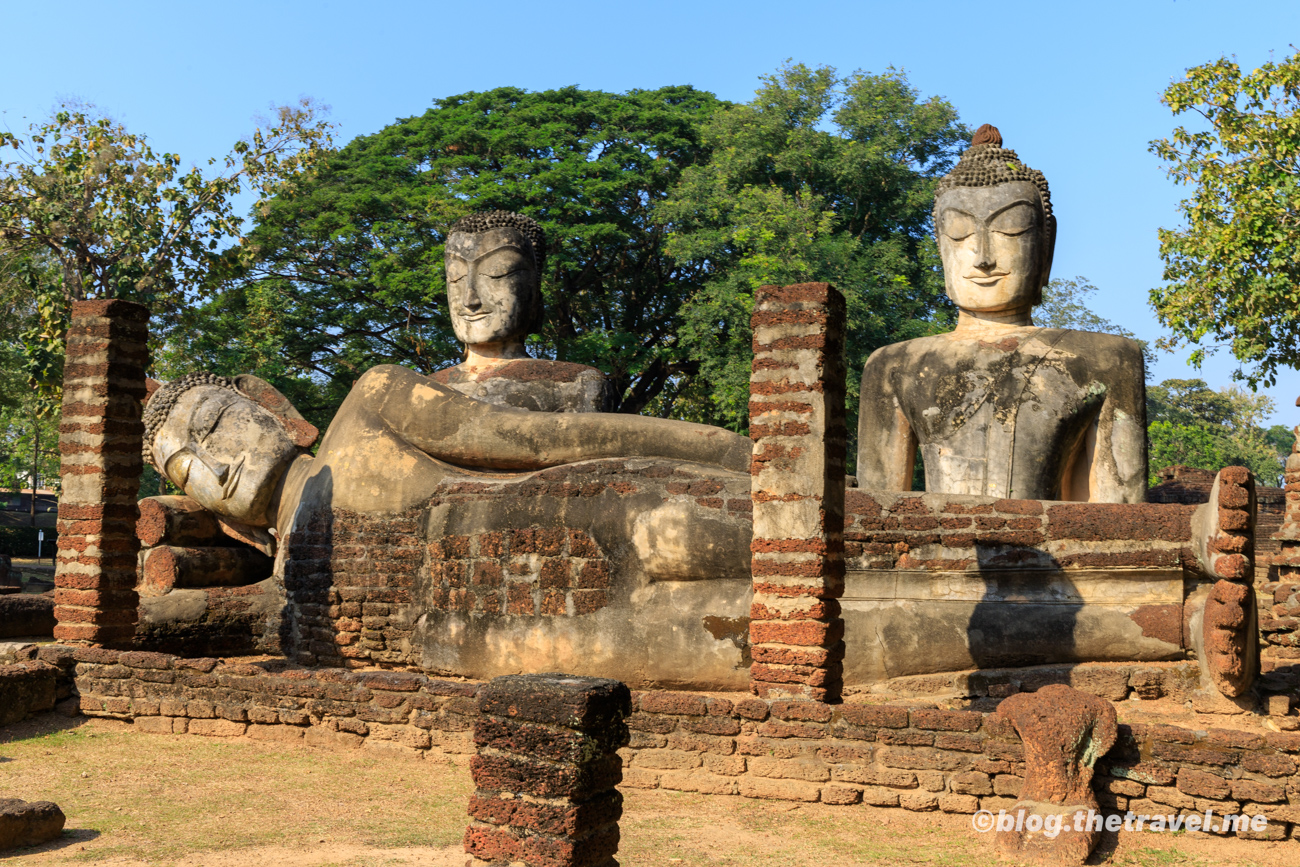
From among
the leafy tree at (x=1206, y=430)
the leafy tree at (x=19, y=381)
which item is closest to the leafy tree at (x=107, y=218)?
the leafy tree at (x=19, y=381)

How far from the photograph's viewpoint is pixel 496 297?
10.3 meters

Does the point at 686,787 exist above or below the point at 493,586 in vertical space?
below

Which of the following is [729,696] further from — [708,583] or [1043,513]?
[1043,513]

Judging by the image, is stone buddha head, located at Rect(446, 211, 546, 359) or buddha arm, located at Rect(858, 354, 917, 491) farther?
stone buddha head, located at Rect(446, 211, 546, 359)

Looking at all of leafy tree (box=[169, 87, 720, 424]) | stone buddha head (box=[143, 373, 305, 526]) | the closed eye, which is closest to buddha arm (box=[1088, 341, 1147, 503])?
stone buddha head (box=[143, 373, 305, 526])

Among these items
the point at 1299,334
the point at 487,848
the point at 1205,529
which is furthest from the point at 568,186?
the point at 487,848

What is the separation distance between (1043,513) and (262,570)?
258 inches

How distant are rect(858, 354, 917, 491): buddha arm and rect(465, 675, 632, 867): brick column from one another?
490cm

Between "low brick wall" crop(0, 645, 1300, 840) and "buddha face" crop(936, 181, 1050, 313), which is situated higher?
"buddha face" crop(936, 181, 1050, 313)

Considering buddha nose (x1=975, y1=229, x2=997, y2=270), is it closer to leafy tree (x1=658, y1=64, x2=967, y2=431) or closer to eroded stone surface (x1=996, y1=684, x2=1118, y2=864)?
eroded stone surface (x1=996, y1=684, x2=1118, y2=864)

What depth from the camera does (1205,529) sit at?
6348 millimetres

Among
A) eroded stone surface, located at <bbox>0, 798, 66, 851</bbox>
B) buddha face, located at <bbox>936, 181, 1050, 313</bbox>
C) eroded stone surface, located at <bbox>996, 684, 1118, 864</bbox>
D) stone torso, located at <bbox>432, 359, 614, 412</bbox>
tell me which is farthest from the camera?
stone torso, located at <bbox>432, 359, 614, 412</bbox>

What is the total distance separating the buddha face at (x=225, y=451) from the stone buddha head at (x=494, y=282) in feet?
6.58

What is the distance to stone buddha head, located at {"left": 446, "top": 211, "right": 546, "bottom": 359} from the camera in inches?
406
